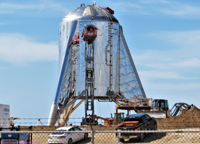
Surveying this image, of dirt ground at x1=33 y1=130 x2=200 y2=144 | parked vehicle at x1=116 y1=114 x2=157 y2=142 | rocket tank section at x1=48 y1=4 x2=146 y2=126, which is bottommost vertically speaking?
dirt ground at x1=33 y1=130 x2=200 y2=144

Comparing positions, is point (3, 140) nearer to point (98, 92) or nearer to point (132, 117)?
point (132, 117)

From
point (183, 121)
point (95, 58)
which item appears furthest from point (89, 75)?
point (183, 121)

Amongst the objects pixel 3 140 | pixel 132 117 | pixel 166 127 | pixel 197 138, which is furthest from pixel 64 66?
pixel 3 140

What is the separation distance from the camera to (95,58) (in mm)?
60406

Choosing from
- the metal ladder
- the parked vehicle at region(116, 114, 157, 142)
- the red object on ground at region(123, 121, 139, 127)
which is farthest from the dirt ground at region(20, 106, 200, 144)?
the metal ladder

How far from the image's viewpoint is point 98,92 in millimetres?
60406

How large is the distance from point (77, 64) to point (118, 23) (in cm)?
1079

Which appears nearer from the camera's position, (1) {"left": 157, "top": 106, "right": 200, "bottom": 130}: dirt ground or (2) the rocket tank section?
(1) {"left": 157, "top": 106, "right": 200, "bottom": 130}: dirt ground

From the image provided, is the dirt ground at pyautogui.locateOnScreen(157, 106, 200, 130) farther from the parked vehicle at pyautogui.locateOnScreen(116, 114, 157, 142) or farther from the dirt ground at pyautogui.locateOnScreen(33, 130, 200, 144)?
the dirt ground at pyautogui.locateOnScreen(33, 130, 200, 144)

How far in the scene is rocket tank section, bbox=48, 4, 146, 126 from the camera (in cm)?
5956

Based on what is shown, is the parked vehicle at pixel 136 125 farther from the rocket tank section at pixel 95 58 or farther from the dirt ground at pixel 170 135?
the rocket tank section at pixel 95 58

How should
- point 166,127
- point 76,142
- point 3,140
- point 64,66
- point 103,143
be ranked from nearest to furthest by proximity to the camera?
point 3,140
point 103,143
point 76,142
point 166,127
point 64,66

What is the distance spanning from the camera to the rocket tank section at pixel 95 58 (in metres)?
59.6

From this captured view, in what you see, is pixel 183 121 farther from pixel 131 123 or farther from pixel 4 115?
pixel 4 115
